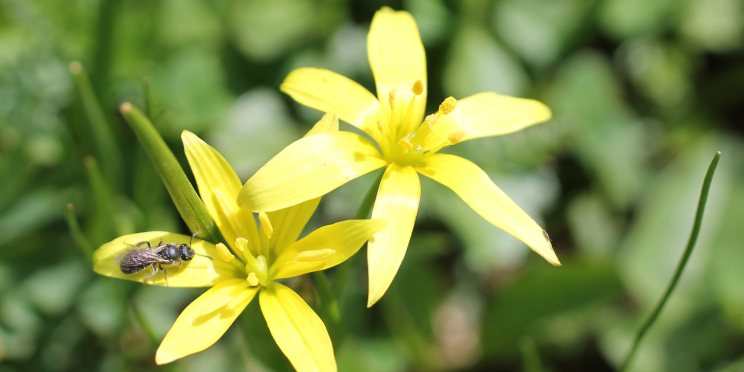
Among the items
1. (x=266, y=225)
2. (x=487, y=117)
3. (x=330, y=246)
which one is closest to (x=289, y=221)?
(x=266, y=225)

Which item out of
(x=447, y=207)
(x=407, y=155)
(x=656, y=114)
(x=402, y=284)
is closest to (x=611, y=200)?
(x=656, y=114)

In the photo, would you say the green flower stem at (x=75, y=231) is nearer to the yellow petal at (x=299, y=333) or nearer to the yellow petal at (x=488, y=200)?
the yellow petal at (x=299, y=333)

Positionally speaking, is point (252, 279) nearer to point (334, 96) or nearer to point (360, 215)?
point (360, 215)

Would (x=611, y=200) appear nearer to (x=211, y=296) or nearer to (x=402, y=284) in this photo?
(x=402, y=284)

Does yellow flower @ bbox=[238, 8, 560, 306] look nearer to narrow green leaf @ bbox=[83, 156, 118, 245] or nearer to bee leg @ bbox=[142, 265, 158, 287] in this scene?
bee leg @ bbox=[142, 265, 158, 287]

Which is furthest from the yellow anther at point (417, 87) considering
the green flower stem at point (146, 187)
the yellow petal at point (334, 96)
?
the green flower stem at point (146, 187)

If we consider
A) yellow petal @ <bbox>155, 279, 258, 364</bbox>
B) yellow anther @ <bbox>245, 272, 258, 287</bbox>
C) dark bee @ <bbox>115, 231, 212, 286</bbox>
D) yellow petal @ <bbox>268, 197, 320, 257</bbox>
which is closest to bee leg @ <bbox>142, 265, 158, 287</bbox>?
dark bee @ <bbox>115, 231, 212, 286</bbox>
